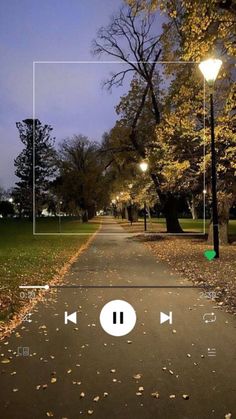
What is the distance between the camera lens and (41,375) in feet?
14.4

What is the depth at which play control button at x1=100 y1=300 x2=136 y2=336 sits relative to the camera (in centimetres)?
589

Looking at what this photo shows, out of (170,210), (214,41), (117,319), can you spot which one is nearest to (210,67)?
(214,41)

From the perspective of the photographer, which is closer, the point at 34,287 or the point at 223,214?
the point at 34,287

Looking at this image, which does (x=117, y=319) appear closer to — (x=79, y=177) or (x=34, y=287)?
(x=34, y=287)

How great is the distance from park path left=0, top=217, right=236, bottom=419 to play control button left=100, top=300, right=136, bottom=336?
0.34ft

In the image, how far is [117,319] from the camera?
6410 mm

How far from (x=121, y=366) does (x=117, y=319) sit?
70.3 inches

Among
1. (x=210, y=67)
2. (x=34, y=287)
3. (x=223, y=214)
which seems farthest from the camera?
(x=223, y=214)

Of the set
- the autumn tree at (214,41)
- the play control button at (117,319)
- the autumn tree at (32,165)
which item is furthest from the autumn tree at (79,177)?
the play control button at (117,319)

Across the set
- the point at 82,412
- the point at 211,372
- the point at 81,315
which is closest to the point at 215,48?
the point at 81,315

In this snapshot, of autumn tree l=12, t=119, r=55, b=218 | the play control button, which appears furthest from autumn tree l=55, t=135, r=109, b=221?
the play control button

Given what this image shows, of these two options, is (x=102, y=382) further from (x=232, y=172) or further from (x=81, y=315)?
(x=232, y=172)

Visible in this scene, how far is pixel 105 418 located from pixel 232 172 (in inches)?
677

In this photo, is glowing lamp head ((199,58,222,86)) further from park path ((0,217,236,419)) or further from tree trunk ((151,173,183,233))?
tree trunk ((151,173,183,233))
